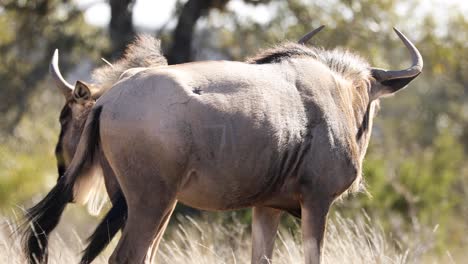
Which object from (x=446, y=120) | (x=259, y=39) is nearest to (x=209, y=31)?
(x=259, y=39)

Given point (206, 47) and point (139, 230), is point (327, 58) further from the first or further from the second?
point (206, 47)

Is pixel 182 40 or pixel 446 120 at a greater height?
pixel 182 40

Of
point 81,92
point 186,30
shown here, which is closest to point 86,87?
point 81,92

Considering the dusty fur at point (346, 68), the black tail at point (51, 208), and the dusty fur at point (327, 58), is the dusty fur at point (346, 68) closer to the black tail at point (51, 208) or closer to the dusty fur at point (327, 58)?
the dusty fur at point (327, 58)

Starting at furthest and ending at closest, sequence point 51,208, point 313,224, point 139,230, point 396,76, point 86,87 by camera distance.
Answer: point 86,87, point 396,76, point 313,224, point 51,208, point 139,230

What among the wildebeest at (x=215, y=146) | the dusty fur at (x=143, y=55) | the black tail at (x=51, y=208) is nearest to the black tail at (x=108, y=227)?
the wildebeest at (x=215, y=146)

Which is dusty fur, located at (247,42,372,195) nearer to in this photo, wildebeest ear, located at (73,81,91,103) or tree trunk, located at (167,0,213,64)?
wildebeest ear, located at (73,81,91,103)

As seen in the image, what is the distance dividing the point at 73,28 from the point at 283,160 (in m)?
9.76

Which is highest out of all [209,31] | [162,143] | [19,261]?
[162,143]

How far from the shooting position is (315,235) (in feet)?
21.7

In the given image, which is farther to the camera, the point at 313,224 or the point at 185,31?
the point at 185,31

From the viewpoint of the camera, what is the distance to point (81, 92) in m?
8.18

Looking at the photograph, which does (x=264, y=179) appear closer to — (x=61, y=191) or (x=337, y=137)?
(x=337, y=137)

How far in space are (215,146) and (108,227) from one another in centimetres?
96
